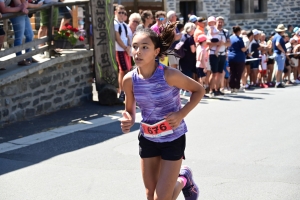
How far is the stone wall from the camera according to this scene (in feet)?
33.9

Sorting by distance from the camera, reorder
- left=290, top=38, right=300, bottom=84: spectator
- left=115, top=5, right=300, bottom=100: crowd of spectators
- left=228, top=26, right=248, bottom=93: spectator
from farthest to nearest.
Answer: left=290, top=38, right=300, bottom=84: spectator, left=228, top=26, right=248, bottom=93: spectator, left=115, top=5, right=300, bottom=100: crowd of spectators

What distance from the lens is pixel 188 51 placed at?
14.0 metres

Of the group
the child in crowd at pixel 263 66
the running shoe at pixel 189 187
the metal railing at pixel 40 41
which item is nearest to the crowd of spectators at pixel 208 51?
the child in crowd at pixel 263 66

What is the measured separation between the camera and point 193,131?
10.1 m

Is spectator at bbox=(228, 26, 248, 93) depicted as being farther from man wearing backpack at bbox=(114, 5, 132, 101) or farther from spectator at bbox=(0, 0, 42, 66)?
spectator at bbox=(0, 0, 42, 66)

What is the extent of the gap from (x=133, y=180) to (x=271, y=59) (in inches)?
501

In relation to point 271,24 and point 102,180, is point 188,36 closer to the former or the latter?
point 102,180

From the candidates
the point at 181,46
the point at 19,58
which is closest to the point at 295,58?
the point at 181,46

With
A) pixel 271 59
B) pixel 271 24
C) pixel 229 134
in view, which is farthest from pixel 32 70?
pixel 271 24

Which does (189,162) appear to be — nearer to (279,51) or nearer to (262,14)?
(279,51)

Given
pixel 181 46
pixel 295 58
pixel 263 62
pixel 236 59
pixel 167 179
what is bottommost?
pixel 295 58

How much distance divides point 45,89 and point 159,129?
682cm

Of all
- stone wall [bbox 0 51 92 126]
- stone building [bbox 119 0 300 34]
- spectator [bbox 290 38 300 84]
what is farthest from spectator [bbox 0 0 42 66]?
stone building [bbox 119 0 300 34]

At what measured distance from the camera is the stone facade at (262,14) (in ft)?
97.4
